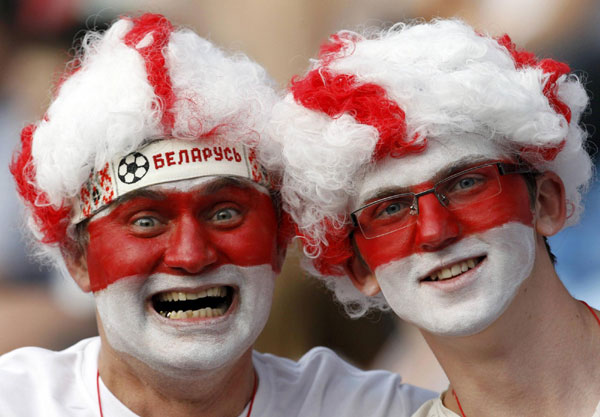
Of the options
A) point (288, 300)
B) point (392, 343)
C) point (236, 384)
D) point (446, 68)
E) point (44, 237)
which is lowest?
point (392, 343)

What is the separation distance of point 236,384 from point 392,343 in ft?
7.15

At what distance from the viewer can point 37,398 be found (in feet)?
9.77

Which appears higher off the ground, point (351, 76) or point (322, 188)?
point (351, 76)

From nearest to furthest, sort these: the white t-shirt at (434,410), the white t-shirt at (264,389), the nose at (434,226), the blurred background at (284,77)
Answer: the nose at (434,226) → the white t-shirt at (434,410) → the white t-shirt at (264,389) → the blurred background at (284,77)

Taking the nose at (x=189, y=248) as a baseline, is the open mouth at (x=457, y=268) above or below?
below

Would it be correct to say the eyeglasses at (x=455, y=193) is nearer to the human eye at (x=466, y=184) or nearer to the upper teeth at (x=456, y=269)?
the human eye at (x=466, y=184)

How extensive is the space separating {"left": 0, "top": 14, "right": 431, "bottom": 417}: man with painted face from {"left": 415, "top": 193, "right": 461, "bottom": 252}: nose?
65cm

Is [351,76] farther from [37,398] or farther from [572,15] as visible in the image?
[572,15]

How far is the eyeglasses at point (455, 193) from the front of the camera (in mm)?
2523

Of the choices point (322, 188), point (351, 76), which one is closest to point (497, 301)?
point (322, 188)

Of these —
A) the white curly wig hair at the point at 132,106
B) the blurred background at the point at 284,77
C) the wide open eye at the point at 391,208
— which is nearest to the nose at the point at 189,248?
the white curly wig hair at the point at 132,106

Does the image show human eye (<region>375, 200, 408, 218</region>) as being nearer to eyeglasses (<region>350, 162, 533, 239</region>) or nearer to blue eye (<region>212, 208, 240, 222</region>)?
eyeglasses (<region>350, 162, 533, 239</region>)

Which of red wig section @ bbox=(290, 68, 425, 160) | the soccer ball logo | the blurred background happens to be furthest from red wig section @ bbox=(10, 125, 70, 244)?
the blurred background

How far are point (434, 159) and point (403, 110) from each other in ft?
0.61
